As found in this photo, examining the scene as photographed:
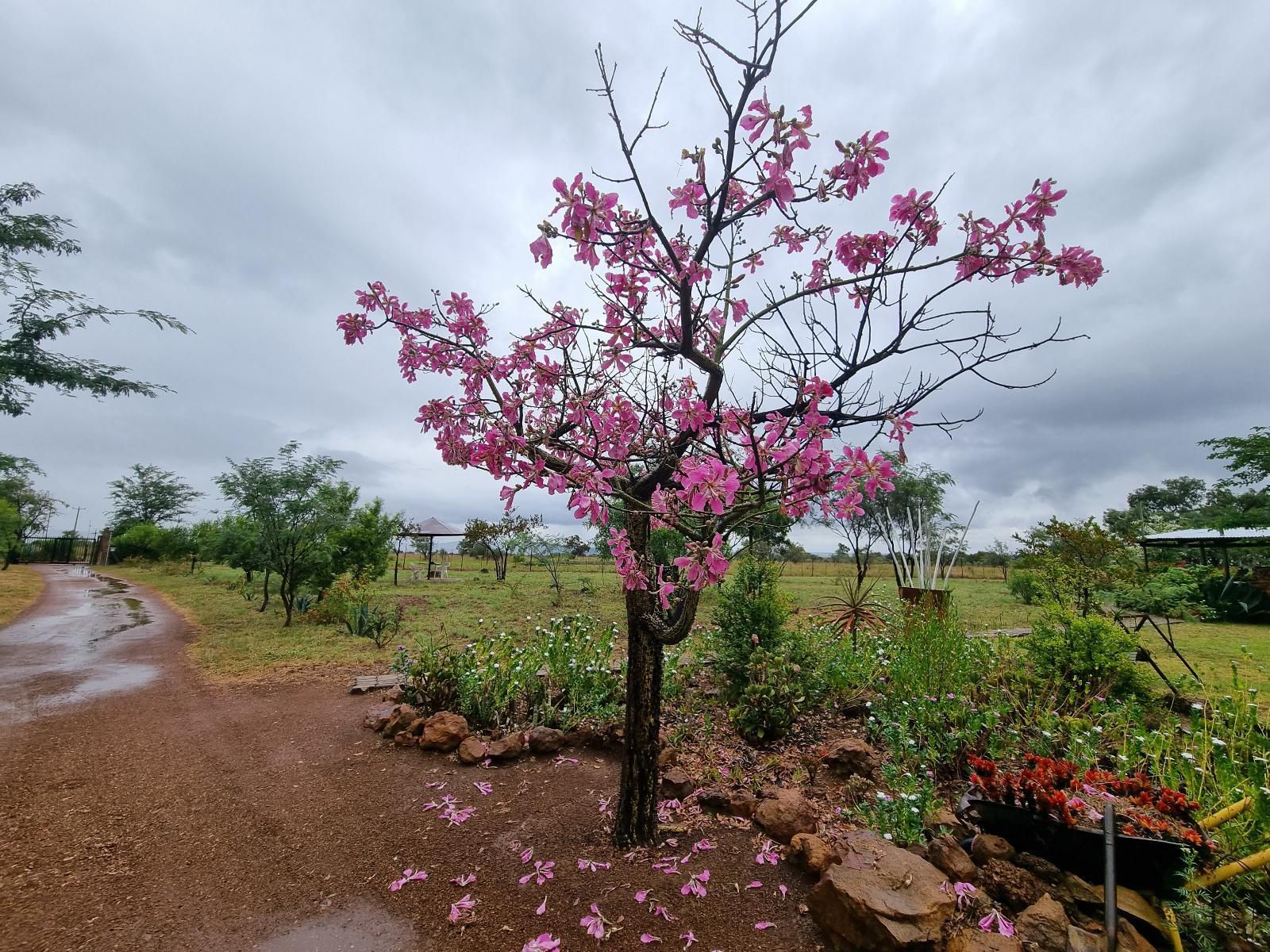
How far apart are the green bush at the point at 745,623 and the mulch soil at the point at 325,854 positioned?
53.0 inches

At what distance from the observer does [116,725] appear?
494 cm

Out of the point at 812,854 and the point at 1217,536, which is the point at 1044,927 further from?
the point at 1217,536

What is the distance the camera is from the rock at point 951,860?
2277mm

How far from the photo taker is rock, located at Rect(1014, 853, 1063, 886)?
2.30m

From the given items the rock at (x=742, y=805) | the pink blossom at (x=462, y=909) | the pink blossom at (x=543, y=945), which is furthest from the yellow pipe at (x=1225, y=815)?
the pink blossom at (x=462, y=909)

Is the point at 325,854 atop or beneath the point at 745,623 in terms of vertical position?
beneath

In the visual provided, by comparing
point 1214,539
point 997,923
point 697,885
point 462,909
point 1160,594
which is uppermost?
point 1214,539

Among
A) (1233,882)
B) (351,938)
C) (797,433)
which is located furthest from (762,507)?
(351,938)

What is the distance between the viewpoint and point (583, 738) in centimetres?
411

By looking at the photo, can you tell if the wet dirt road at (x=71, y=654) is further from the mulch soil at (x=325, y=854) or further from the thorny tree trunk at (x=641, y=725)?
the thorny tree trunk at (x=641, y=725)

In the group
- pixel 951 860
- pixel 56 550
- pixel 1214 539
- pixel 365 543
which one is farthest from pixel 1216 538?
pixel 56 550

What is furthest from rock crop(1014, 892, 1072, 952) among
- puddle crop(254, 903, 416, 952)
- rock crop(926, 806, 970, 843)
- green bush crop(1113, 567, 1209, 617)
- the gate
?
the gate

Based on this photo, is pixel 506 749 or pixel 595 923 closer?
pixel 595 923

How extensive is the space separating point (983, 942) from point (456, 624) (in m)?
9.38
